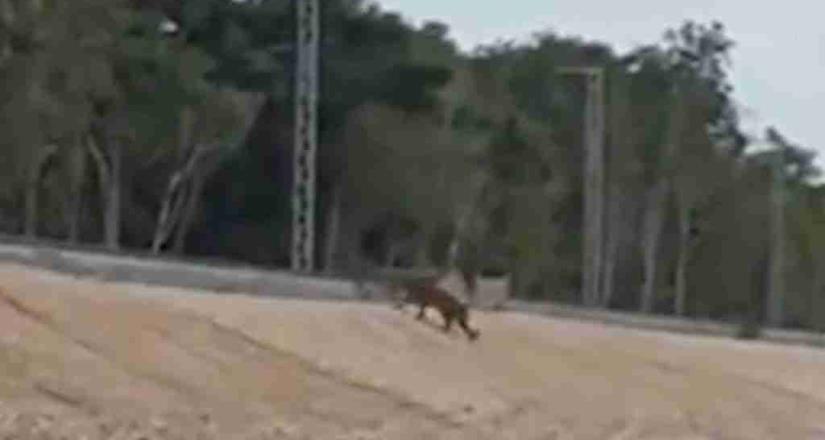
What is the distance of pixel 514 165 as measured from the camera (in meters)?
96.3

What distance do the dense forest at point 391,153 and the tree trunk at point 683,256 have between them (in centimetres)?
18

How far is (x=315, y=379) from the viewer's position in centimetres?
3178

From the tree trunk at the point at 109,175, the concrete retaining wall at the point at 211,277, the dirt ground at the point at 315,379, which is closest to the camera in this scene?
the dirt ground at the point at 315,379

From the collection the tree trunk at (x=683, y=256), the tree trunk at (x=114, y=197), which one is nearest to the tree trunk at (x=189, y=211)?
the tree trunk at (x=114, y=197)

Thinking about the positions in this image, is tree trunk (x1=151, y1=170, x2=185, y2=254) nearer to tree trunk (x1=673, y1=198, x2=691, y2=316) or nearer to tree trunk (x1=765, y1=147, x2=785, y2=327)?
tree trunk (x1=765, y1=147, x2=785, y2=327)

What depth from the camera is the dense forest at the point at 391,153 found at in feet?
241

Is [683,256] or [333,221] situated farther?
[683,256]

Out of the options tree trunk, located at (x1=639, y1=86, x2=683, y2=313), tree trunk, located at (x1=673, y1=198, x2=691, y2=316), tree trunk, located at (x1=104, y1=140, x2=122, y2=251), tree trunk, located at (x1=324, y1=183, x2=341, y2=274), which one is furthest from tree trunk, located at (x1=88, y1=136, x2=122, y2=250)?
tree trunk, located at (x1=673, y1=198, x2=691, y2=316)

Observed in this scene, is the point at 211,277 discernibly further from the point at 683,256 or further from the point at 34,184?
the point at 683,256

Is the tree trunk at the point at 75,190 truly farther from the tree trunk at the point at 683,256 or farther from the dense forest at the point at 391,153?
the tree trunk at the point at 683,256

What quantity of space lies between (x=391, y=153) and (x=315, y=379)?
51.1m

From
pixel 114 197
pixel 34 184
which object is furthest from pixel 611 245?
pixel 34 184

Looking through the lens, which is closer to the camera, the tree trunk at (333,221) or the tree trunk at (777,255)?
the tree trunk at (333,221)

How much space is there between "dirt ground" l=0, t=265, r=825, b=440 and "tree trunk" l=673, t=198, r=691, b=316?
55819 mm
